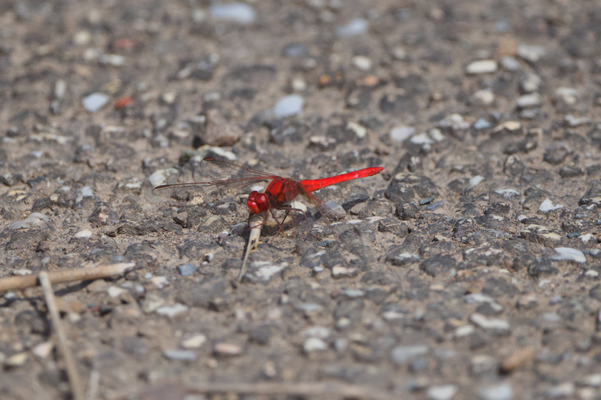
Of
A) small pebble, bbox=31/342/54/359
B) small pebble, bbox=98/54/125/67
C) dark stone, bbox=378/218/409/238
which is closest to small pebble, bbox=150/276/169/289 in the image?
small pebble, bbox=31/342/54/359

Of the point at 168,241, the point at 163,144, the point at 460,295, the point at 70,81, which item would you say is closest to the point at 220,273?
the point at 168,241

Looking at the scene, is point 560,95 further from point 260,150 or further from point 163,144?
point 163,144

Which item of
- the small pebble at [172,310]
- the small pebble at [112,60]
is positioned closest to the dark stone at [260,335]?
the small pebble at [172,310]

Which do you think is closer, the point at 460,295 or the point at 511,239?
the point at 460,295

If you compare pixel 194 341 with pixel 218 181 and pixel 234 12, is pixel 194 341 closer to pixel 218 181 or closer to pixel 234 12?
pixel 218 181

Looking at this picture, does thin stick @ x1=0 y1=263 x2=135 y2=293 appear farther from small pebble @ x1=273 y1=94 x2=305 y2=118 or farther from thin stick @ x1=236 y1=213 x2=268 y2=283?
small pebble @ x1=273 y1=94 x2=305 y2=118

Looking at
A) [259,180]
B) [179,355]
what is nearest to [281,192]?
[259,180]

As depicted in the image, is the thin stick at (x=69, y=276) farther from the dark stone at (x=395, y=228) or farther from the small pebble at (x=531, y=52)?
the small pebble at (x=531, y=52)
